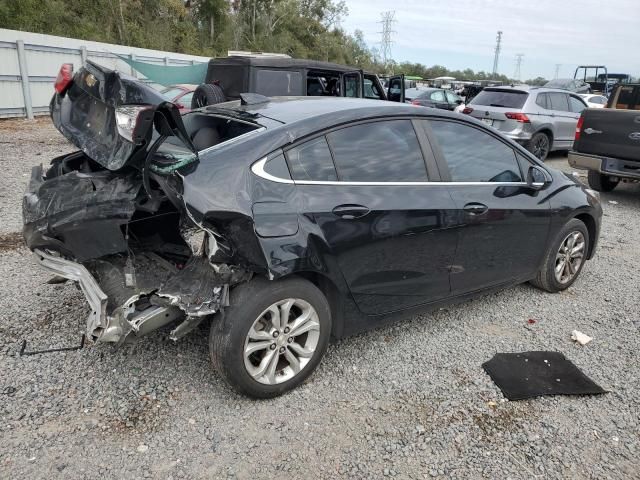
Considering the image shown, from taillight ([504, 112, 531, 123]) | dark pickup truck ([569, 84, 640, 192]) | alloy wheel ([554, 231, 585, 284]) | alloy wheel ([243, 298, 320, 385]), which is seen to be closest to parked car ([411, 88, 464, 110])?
taillight ([504, 112, 531, 123])

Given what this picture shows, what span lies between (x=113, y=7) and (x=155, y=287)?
27.7 meters

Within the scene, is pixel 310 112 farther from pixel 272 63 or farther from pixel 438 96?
pixel 438 96

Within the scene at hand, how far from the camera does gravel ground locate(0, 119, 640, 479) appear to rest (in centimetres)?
245

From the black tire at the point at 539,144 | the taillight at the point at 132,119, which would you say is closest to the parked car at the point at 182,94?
the black tire at the point at 539,144

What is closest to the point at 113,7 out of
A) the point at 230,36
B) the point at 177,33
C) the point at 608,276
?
the point at 177,33

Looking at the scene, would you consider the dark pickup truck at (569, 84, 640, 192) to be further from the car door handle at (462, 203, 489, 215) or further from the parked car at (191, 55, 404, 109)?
the car door handle at (462, 203, 489, 215)

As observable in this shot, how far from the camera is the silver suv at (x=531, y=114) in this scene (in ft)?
35.5

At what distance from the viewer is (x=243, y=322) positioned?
2.63 m

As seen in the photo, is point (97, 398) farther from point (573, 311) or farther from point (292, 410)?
point (573, 311)

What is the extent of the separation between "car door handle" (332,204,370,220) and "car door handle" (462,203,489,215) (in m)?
0.87

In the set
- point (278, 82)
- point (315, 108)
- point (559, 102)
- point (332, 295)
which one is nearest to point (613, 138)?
point (559, 102)

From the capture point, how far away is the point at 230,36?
37281 millimetres

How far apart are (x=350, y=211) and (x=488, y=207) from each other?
123 cm

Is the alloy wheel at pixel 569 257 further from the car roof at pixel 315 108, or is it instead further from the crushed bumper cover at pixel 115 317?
the crushed bumper cover at pixel 115 317
